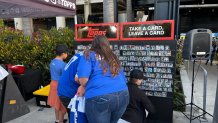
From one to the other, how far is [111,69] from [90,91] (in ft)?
1.07

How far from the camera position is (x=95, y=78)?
2.23 m

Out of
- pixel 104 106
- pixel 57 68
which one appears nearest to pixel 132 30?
pixel 57 68

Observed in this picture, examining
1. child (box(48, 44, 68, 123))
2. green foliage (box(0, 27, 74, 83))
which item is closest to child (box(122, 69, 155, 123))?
child (box(48, 44, 68, 123))

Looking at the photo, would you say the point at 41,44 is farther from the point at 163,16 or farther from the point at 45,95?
the point at 163,16

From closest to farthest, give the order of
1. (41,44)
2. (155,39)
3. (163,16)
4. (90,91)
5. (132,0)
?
(90,91) → (155,39) → (163,16) → (41,44) → (132,0)

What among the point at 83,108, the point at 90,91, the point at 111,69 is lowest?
the point at 83,108

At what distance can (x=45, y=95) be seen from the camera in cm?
473

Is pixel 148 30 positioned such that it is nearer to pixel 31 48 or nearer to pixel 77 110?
pixel 77 110

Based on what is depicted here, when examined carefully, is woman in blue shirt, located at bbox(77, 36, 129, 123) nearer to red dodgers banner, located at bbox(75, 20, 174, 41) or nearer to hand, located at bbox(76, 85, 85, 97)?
hand, located at bbox(76, 85, 85, 97)

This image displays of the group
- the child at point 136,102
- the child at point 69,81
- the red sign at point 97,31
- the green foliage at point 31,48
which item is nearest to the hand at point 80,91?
the child at point 69,81

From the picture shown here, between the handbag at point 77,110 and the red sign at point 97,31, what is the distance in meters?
1.60

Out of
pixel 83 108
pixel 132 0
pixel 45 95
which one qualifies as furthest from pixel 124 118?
pixel 132 0

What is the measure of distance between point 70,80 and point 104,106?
0.54m

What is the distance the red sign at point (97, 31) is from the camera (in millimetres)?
3639
